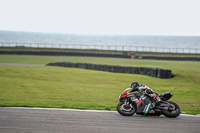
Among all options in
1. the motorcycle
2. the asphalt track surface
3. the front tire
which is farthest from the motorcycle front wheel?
the front tire

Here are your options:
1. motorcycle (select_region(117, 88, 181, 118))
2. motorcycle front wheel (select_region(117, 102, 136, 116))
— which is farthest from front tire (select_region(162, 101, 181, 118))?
motorcycle front wheel (select_region(117, 102, 136, 116))

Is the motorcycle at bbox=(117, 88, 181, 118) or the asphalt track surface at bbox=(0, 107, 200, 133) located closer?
the asphalt track surface at bbox=(0, 107, 200, 133)

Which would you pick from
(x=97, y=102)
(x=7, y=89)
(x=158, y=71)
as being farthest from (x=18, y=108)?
(x=158, y=71)

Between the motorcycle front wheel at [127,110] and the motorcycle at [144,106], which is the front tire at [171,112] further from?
the motorcycle front wheel at [127,110]

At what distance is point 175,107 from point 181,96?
6052 mm

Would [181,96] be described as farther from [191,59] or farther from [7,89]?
[191,59]

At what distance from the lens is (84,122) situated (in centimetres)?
846

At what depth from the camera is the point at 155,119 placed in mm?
9219

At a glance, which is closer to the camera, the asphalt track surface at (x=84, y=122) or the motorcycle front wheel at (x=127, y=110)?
the asphalt track surface at (x=84, y=122)

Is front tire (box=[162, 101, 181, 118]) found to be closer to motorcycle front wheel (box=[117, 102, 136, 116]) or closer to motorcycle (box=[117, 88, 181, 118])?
motorcycle (box=[117, 88, 181, 118])

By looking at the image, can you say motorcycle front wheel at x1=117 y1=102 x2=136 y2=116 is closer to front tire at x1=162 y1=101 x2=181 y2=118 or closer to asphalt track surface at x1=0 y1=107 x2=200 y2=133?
asphalt track surface at x1=0 y1=107 x2=200 y2=133

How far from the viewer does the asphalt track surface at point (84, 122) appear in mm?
7656

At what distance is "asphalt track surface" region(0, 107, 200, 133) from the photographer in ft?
25.1

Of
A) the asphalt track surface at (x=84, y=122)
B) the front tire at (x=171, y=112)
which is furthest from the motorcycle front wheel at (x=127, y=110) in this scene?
the front tire at (x=171, y=112)
